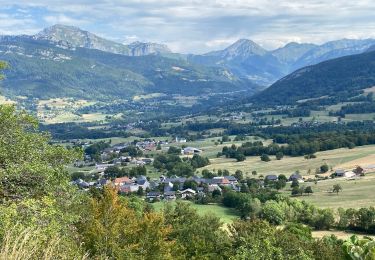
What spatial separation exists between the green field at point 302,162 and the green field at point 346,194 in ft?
40.4

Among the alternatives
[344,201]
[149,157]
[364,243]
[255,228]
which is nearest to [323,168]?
A: [344,201]

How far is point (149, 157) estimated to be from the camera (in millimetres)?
139375

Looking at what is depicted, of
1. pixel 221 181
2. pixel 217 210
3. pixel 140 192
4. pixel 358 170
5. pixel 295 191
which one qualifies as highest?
pixel 358 170

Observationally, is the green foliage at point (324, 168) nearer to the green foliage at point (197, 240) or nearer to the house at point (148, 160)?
the house at point (148, 160)

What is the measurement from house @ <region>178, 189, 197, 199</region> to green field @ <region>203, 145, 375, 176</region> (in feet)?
74.6

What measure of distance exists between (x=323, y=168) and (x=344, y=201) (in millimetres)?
28920

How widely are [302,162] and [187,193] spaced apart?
123 feet

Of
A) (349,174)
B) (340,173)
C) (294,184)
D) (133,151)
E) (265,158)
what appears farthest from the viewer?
(133,151)

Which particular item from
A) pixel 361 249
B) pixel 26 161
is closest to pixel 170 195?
pixel 26 161

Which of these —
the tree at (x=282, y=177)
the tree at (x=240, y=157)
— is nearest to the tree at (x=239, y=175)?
the tree at (x=282, y=177)

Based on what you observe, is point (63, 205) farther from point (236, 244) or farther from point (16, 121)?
point (236, 244)

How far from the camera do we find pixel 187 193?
90500 millimetres

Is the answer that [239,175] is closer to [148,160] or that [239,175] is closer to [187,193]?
[187,193]

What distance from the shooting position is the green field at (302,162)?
107688 millimetres
